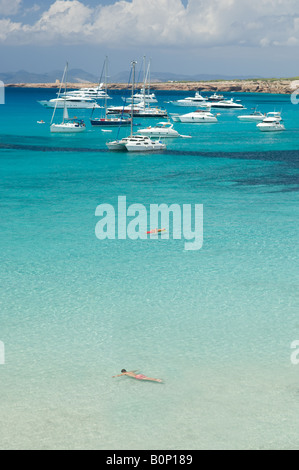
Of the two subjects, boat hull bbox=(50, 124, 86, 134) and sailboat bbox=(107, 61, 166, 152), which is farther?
boat hull bbox=(50, 124, 86, 134)

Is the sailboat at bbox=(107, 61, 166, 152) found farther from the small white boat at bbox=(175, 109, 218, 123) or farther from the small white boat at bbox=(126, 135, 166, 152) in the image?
the small white boat at bbox=(175, 109, 218, 123)

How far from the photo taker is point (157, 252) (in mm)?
29422

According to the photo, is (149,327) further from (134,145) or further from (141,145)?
(141,145)

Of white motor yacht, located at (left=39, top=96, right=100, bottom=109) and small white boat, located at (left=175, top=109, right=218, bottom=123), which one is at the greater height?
white motor yacht, located at (left=39, top=96, right=100, bottom=109)

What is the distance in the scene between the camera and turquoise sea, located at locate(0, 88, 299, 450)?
14914 mm

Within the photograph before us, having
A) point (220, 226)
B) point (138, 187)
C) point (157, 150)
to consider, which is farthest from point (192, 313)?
point (157, 150)

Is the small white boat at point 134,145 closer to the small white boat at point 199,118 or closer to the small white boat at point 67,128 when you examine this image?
the small white boat at point 67,128

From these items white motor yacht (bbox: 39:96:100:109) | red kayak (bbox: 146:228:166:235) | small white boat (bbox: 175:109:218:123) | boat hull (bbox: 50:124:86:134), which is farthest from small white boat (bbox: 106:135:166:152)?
white motor yacht (bbox: 39:96:100:109)

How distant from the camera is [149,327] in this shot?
2070 cm

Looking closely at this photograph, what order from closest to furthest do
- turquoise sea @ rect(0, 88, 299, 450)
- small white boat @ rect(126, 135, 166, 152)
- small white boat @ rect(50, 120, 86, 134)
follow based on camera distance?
1. turquoise sea @ rect(0, 88, 299, 450)
2. small white boat @ rect(126, 135, 166, 152)
3. small white boat @ rect(50, 120, 86, 134)

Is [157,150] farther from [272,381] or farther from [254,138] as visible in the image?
[272,381]

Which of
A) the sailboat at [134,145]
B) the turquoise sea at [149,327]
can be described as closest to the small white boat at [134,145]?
the sailboat at [134,145]

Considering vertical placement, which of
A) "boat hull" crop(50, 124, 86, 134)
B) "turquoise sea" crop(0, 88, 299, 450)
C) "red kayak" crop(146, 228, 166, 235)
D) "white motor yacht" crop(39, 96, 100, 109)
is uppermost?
"white motor yacht" crop(39, 96, 100, 109)

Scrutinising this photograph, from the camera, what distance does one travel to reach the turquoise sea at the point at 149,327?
1491cm
